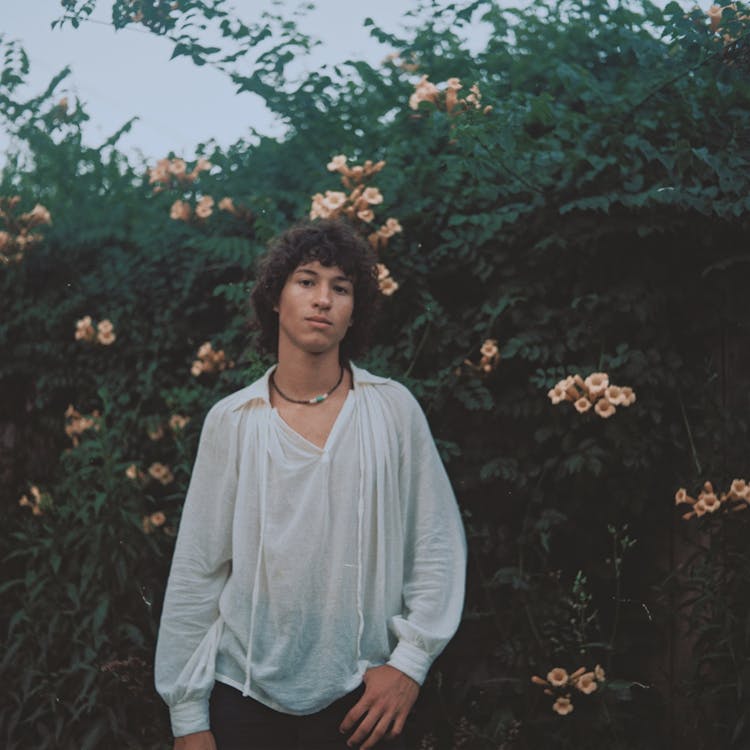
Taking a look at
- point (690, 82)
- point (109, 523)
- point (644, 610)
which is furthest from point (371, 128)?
point (644, 610)

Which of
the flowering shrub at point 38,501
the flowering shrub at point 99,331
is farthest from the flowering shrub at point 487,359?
the flowering shrub at point 38,501

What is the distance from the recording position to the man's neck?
198cm

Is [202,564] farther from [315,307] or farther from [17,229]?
[17,229]

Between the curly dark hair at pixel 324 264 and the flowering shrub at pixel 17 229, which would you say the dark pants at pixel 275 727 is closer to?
the curly dark hair at pixel 324 264

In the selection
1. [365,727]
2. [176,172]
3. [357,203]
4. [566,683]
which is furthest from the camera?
[176,172]

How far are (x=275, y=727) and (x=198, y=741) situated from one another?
15 centimetres

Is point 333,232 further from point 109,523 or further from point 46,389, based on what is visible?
point 46,389

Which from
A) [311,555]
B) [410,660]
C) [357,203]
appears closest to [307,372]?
[311,555]

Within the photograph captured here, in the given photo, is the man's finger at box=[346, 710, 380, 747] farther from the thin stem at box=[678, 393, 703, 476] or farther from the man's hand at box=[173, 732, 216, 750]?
the thin stem at box=[678, 393, 703, 476]

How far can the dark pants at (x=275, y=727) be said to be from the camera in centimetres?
179

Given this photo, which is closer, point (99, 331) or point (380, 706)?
point (380, 706)

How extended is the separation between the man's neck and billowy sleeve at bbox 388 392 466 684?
18 centimetres

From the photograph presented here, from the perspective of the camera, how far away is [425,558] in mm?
1899

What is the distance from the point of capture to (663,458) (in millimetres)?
→ 3121
